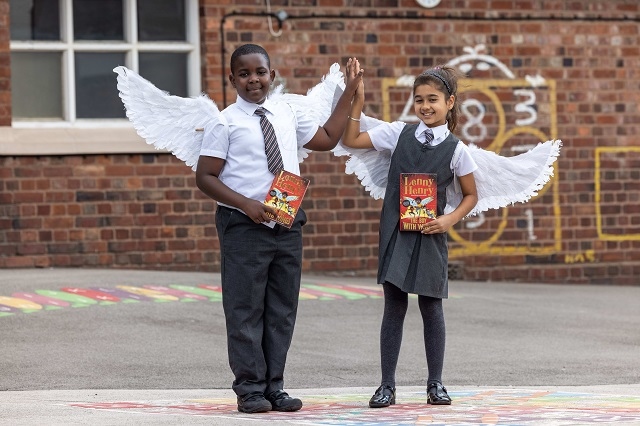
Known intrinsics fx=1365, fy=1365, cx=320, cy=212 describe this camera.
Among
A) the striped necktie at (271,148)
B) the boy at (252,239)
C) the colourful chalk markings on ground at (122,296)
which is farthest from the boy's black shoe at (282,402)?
the colourful chalk markings on ground at (122,296)

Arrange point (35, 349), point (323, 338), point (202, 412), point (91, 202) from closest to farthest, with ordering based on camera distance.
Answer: point (202, 412)
point (35, 349)
point (323, 338)
point (91, 202)

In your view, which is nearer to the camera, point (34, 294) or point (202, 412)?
point (202, 412)

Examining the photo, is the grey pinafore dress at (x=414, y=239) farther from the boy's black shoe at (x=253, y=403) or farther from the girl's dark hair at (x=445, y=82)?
the boy's black shoe at (x=253, y=403)

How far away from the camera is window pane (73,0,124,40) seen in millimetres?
12547

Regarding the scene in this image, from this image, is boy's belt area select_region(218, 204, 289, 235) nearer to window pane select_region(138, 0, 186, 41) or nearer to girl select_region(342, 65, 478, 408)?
girl select_region(342, 65, 478, 408)

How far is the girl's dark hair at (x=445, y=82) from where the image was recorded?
20.4 ft

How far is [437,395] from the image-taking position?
601 cm

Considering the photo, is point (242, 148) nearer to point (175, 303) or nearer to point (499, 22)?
point (175, 303)

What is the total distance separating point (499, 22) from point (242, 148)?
797cm

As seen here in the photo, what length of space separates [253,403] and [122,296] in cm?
440

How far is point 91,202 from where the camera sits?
1238 centimetres

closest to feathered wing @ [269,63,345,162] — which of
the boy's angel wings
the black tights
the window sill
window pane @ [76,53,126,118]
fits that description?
the boy's angel wings

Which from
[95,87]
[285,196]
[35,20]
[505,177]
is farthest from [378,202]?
[285,196]

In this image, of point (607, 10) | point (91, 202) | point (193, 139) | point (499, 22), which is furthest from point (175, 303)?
point (607, 10)
